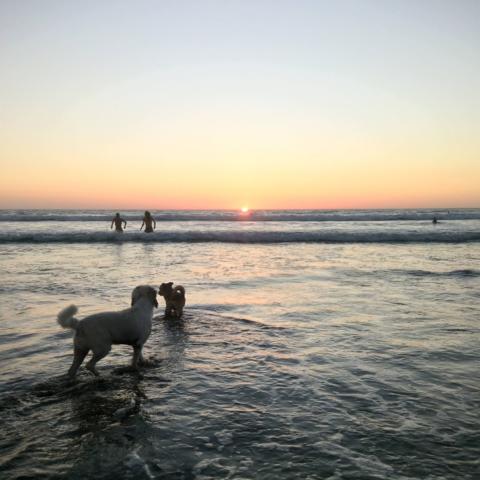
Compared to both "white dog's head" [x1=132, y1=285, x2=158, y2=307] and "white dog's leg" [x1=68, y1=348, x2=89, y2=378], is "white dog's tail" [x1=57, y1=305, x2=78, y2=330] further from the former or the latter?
"white dog's head" [x1=132, y1=285, x2=158, y2=307]

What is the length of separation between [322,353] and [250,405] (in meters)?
2.34

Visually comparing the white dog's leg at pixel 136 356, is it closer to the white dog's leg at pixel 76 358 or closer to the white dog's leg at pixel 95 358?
the white dog's leg at pixel 95 358

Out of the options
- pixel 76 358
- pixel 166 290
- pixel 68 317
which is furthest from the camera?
pixel 166 290

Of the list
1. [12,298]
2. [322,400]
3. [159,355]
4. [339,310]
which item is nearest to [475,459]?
[322,400]

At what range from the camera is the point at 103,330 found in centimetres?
592

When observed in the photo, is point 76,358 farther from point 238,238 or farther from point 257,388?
point 238,238

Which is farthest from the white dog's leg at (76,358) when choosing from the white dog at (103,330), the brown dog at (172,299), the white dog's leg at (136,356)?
the brown dog at (172,299)

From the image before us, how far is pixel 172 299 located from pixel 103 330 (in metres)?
3.86

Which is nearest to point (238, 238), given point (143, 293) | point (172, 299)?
point (172, 299)

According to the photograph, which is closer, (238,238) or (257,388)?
(257,388)

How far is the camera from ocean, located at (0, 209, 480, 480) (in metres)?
4.16

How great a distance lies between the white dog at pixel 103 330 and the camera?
19.2 ft

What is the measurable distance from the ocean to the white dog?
410 millimetres

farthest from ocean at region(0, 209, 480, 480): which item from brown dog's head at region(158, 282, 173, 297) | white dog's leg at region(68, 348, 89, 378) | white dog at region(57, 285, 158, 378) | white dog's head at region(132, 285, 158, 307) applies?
white dog's head at region(132, 285, 158, 307)
